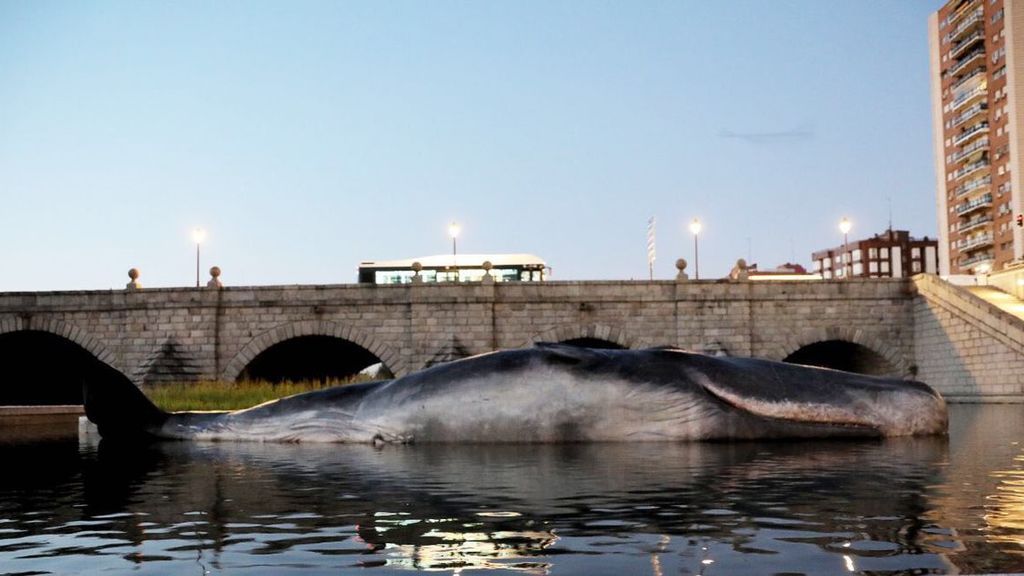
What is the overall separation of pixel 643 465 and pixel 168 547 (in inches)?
198

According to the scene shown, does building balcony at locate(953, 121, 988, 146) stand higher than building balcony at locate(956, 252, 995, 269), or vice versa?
building balcony at locate(953, 121, 988, 146)

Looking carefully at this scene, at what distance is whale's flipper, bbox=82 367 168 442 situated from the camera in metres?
14.0

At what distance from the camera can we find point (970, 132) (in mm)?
84500

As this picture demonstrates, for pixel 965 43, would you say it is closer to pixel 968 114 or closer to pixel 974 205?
pixel 968 114

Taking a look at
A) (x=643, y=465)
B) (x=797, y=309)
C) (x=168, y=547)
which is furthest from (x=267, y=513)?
(x=797, y=309)

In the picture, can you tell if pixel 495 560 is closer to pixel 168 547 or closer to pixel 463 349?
pixel 168 547

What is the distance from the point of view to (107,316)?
140ft

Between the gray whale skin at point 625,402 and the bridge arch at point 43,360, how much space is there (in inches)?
1155

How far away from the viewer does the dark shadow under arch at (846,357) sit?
4344 cm

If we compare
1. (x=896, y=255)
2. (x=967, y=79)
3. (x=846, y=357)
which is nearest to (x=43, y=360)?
(x=846, y=357)

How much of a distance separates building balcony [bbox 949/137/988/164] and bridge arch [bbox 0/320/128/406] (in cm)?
6774

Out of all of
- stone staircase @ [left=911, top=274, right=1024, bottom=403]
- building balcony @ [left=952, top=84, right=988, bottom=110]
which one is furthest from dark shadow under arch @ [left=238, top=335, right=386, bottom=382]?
building balcony @ [left=952, top=84, right=988, bottom=110]

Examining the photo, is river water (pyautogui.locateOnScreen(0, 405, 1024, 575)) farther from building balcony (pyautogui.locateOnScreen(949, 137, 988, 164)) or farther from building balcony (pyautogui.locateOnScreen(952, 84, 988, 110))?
building balcony (pyautogui.locateOnScreen(952, 84, 988, 110))

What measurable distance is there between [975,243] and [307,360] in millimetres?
58128
